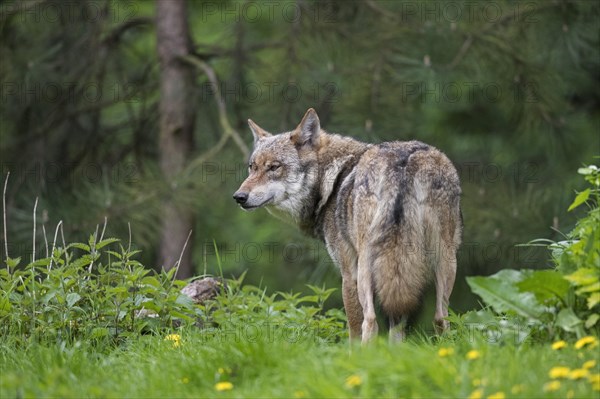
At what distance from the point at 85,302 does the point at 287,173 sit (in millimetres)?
1849

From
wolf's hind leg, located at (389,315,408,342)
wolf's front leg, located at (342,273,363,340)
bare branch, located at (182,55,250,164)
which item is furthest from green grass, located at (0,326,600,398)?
bare branch, located at (182,55,250,164)

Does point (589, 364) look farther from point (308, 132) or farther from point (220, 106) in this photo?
point (220, 106)

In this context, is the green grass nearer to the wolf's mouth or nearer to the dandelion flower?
the dandelion flower

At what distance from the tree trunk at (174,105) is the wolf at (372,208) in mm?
4337

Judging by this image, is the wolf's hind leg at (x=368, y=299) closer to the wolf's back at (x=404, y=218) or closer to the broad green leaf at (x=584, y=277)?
the wolf's back at (x=404, y=218)

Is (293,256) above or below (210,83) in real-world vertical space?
below

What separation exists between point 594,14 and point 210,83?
4.56 m

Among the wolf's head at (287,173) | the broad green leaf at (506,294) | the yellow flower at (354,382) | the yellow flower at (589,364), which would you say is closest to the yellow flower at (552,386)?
the yellow flower at (589,364)

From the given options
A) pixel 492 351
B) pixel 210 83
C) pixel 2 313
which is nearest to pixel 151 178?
pixel 210 83

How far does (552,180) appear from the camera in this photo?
34.7 feet

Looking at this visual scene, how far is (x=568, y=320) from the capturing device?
14.3 ft

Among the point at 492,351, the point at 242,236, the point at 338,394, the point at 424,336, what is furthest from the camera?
the point at 242,236

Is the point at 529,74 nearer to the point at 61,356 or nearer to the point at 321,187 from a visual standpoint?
the point at 321,187

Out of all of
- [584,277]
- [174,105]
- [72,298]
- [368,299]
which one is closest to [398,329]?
[368,299]
